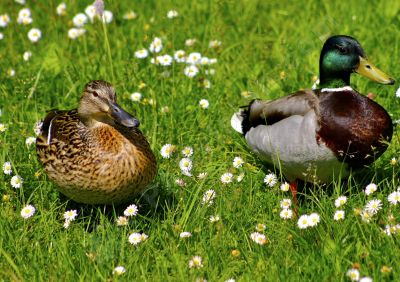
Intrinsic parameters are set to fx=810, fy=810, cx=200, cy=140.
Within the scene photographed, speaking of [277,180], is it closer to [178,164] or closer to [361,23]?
[178,164]

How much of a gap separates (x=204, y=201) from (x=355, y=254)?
955mm

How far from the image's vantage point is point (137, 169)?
4.30 meters

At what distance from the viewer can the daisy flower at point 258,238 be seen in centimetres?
396

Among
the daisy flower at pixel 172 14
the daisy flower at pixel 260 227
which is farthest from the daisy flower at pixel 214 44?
the daisy flower at pixel 260 227

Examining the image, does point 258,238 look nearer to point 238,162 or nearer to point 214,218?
point 214,218

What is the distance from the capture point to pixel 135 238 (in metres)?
4.09

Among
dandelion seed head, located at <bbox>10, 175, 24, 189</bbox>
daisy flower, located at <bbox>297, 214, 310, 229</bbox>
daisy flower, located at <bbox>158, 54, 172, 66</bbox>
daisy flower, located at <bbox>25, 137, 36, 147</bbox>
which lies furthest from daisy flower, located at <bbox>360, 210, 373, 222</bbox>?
daisy flower, located at <bbox>158, 54, 172, 66</bbox>

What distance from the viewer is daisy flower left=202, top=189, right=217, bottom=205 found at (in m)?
4.38

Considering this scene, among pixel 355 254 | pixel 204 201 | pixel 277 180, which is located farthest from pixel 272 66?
pixel 355 254

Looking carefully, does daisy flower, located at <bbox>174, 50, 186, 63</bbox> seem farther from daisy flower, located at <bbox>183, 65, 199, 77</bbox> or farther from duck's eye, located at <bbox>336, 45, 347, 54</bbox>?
duck's eye, located at <bbox>336, 45, 347, 54</bbox>

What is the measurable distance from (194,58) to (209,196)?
1.79 m

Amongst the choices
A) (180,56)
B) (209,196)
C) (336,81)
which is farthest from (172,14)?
(209,196)

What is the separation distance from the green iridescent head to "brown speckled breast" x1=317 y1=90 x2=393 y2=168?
0.20 metres

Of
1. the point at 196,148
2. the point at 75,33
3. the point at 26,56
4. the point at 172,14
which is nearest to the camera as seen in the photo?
the point at 196,148
